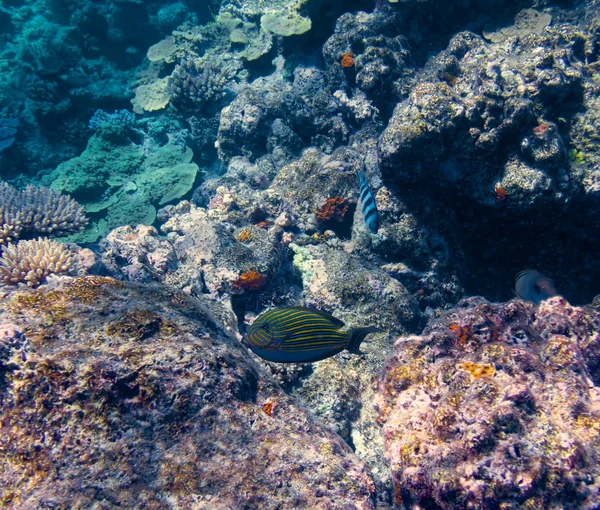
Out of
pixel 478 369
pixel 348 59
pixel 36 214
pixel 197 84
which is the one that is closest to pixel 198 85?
pixel 197 84

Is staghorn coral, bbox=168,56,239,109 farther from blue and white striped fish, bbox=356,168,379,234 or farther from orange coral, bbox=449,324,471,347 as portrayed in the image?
orange coral, bbox=449,324,471,347

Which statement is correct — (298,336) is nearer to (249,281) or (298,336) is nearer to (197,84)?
(249,281)

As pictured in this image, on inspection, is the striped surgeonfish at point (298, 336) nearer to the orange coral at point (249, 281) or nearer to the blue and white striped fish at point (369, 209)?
the blue and white striped fish at point (369, 209)

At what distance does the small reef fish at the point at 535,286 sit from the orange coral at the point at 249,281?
3.24 meters

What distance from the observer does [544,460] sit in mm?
1966

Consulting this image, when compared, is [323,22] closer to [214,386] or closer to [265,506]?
[214,386]

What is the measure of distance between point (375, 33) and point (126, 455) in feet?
27.3

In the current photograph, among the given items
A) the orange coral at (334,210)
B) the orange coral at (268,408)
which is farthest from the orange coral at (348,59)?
the orange coral at (268,408)

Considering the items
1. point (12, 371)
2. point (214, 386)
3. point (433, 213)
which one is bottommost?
point (433, 213)

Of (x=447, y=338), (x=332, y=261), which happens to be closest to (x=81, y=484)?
(x=447, y=338)

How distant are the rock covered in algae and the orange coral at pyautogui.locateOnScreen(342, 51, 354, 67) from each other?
6.97 meters

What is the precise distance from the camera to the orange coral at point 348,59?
7.22m

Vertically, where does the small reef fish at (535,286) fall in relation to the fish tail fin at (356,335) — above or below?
below

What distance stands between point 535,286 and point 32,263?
244 inches
